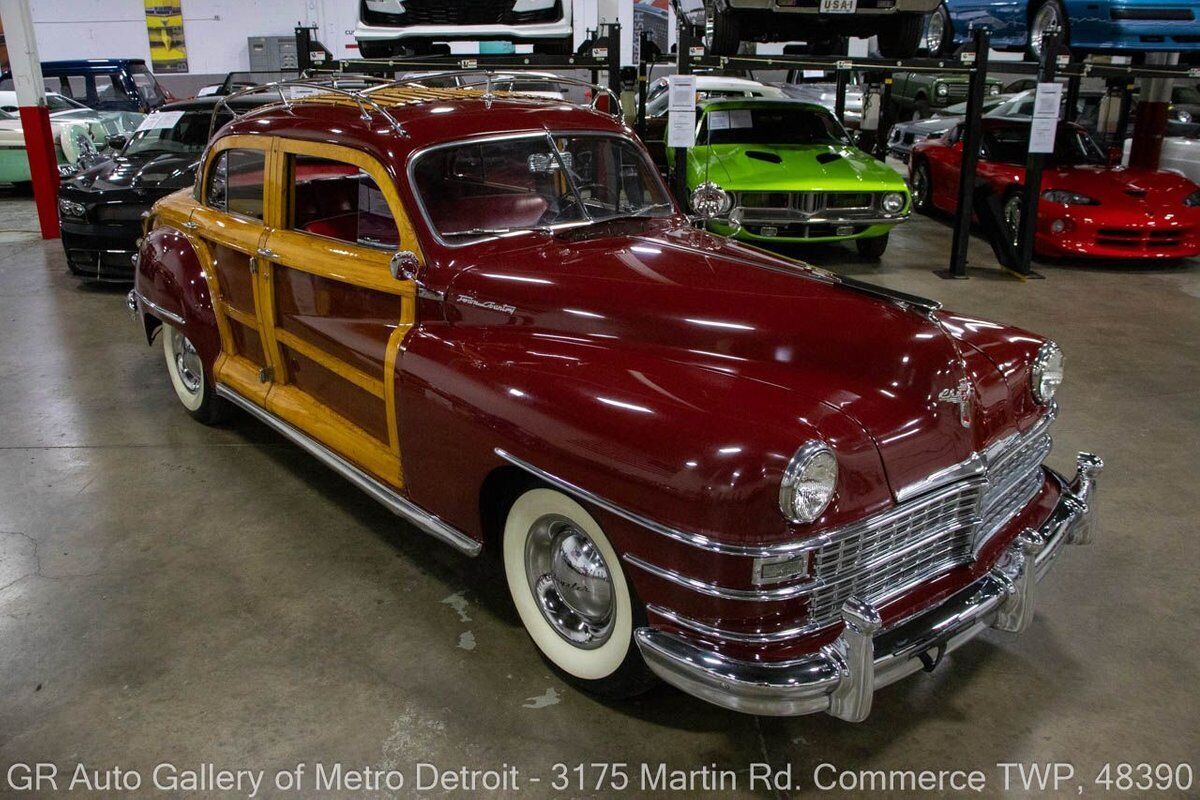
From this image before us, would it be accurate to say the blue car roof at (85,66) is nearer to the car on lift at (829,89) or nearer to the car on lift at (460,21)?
the car on lift at (460,21)

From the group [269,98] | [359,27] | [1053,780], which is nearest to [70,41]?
[269,98]

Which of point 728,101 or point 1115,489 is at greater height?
point 728,101

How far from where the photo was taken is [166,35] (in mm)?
19469

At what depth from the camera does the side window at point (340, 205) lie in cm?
329

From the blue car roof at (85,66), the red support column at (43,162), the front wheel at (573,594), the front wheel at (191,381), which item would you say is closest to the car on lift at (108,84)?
the blue car roof at (85,66)

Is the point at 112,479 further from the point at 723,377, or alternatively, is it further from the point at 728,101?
the point at 728,101

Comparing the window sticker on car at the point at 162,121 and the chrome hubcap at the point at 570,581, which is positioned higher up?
the window sticker on car at the point at 162,121

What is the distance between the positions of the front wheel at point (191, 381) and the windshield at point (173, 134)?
395 cm

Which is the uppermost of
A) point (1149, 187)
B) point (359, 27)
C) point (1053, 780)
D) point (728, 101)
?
point (359, 27)

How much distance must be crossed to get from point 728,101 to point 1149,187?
3.88 m

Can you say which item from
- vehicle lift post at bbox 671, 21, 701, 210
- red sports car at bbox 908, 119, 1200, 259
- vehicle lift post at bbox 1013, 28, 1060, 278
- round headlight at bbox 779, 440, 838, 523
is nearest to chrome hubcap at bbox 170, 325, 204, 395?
round headlight at bbox 779, 440, 838, 523

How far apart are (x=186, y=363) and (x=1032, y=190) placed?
700cm

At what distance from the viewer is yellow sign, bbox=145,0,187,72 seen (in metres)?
19.4

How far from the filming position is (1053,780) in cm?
244
